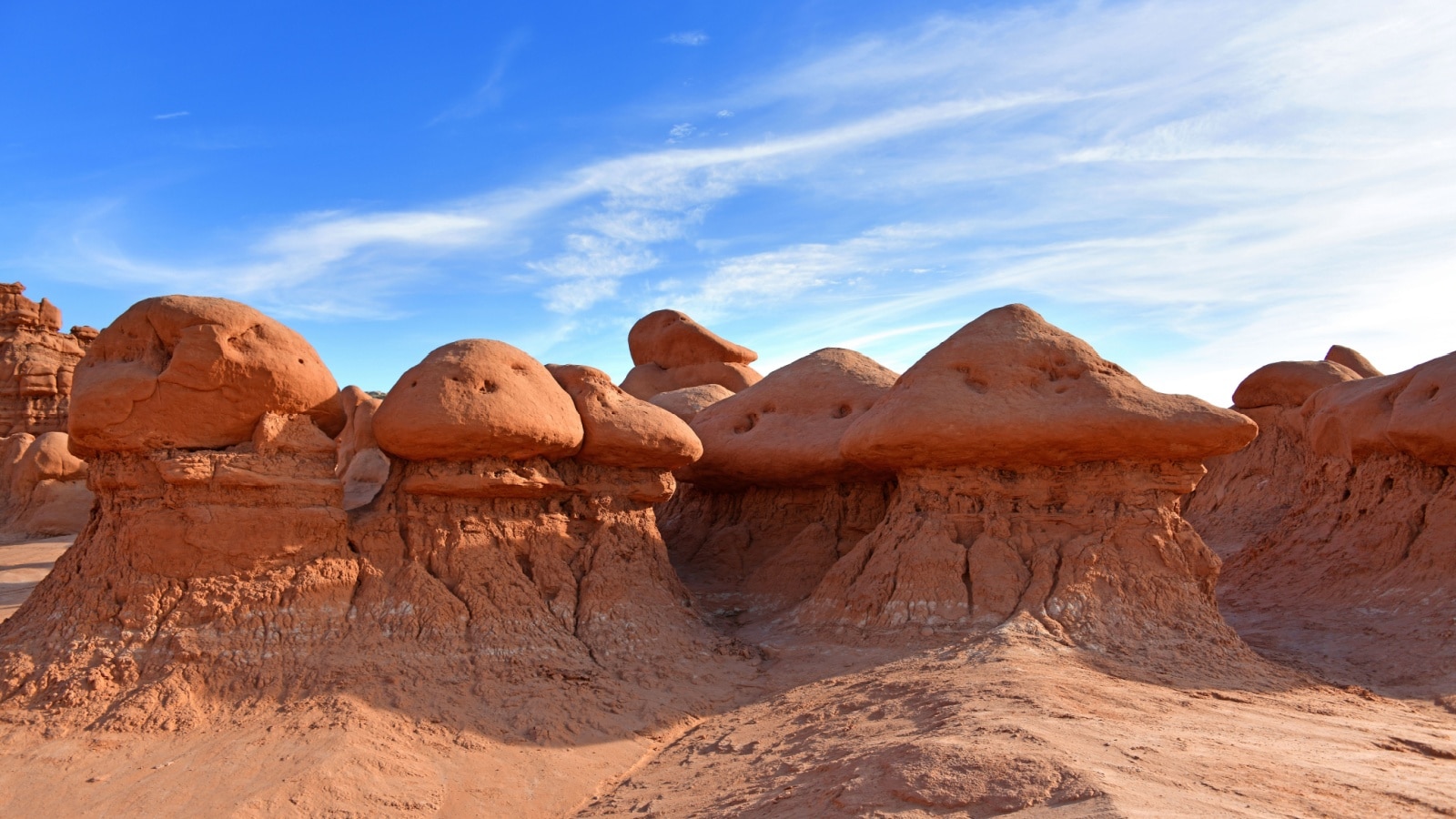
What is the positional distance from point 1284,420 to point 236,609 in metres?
13.6

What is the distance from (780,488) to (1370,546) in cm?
589

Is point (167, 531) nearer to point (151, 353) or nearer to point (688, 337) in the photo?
point (151, 353)

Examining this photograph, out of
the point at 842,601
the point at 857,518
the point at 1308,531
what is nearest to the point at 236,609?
the point at 842,601

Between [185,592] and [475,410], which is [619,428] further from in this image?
[185,592]

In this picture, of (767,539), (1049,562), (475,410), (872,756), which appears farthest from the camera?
(767,539)

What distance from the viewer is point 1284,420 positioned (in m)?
14.4

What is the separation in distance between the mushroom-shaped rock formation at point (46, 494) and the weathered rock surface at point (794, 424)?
11.7 m

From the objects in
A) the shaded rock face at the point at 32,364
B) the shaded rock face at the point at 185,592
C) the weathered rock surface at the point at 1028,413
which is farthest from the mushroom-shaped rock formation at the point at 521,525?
the shaded rock face at the point at 32,364

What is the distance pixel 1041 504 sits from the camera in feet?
26.2

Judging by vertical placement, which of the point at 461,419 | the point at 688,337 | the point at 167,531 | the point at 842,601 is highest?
the point at 688,337

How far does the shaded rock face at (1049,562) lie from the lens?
24.4 ft

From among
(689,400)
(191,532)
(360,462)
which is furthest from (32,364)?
(191,532)

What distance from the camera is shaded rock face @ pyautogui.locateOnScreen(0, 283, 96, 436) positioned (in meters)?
21.8

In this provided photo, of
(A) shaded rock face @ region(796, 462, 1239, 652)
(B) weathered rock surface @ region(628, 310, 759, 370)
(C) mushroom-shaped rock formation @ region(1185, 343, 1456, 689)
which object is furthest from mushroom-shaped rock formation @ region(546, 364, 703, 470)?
(B) weathered rock surface @ region(628, 310, 759, 370)
